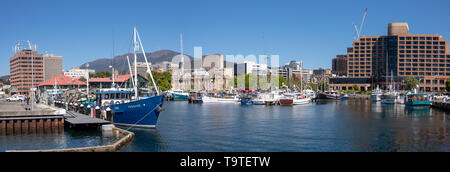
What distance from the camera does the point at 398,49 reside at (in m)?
193

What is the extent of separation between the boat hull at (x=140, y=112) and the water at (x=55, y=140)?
517 centimetres

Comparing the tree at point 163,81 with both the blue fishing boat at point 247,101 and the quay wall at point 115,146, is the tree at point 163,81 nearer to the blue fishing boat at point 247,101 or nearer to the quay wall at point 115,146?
the blue fishing boat at point 247,101

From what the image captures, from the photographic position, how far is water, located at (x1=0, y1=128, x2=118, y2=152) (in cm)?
3297

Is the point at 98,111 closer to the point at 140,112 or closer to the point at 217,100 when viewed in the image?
the point at 140,112

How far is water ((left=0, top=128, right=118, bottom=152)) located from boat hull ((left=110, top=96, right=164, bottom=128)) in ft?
16.9

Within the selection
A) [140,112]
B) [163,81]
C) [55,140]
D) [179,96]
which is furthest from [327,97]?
[55,140]

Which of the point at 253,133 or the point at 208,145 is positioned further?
the point at 253,133

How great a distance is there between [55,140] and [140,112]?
1104cm

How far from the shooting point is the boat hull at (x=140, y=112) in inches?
1738

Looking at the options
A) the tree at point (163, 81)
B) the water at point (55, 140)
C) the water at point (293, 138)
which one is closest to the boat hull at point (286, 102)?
the water at point (293, 138)

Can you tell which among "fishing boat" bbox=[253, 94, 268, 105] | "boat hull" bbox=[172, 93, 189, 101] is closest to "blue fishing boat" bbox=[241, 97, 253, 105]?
"fishing boat" bbox=[253, 94, 268, 105]
